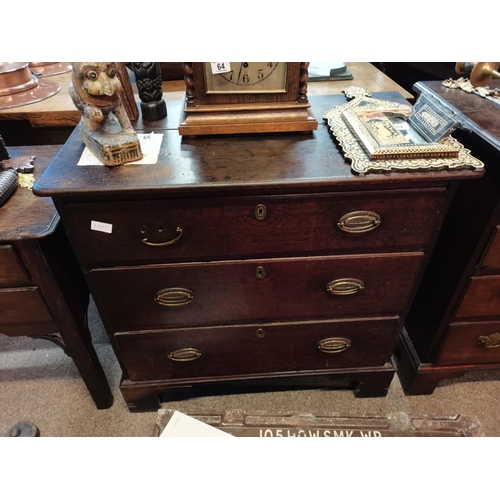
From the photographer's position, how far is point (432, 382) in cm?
143

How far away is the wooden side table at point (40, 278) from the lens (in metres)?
0.98

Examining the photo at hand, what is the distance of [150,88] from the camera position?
3.50 feet

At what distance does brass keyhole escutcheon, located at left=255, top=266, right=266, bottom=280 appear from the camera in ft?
3.40

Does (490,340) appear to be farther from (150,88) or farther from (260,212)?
(150,88)

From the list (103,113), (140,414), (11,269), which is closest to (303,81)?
(103,113)

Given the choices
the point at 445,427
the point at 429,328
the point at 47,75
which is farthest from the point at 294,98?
the point at 47,75

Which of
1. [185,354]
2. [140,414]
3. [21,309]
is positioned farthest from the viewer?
[140,414]

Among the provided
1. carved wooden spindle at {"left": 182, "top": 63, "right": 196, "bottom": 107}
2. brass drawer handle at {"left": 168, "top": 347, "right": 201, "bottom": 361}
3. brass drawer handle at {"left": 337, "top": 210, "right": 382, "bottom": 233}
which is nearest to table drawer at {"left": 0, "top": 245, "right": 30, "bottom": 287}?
brass drawer handle at {"left": 168, "top": 347, "right": 201, "bottom": 361}

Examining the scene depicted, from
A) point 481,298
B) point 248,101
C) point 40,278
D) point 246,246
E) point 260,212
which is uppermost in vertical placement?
point 248,101

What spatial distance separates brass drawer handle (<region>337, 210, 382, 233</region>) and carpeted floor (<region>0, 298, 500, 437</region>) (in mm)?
747

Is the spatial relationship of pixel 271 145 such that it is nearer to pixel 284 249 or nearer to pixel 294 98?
pixel 294 98

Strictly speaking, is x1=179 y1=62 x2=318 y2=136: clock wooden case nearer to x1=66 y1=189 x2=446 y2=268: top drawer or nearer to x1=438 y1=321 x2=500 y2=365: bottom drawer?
x1=66 y1=189 x2=446 y2=268: top drawer

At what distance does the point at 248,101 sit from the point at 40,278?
736 millimetres

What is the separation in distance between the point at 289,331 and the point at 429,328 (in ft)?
1.68
